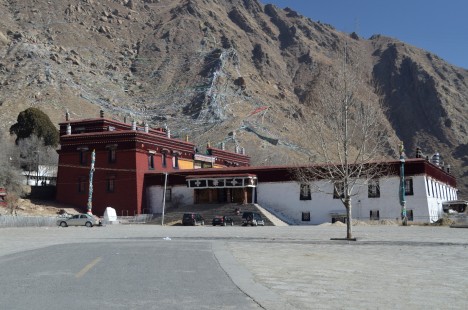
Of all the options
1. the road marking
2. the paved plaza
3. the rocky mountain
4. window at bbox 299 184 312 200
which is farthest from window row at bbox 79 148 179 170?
the road marking

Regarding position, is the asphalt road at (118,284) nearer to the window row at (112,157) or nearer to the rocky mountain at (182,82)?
the window row at (112,157)

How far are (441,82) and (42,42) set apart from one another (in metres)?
129

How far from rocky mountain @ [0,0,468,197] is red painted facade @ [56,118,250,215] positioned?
110 feet

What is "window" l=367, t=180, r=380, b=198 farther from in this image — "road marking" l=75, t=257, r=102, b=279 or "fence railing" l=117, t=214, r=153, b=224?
"road marking" l=75, t=257, r=102, b=279

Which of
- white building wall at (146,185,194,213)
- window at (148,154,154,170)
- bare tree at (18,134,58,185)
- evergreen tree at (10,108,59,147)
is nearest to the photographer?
white building wall at (146,185,194,213)

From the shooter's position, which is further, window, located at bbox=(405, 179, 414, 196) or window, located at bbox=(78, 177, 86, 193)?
window, located at bbox=(78, 177, 86, 193)

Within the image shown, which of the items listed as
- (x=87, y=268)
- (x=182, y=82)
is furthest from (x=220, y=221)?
(x=182, y=82)

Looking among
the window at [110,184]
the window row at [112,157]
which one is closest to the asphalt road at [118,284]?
the window at [110,184]

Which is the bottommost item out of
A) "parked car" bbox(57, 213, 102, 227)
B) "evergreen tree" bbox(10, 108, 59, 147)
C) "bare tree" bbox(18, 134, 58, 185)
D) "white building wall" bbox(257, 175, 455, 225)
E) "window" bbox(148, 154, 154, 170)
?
"parked car" bbox(57, 213, 102, 227)

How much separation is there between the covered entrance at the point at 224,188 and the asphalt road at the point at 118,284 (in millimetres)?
44691

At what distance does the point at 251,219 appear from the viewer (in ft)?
174

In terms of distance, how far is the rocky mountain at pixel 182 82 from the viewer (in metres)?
122

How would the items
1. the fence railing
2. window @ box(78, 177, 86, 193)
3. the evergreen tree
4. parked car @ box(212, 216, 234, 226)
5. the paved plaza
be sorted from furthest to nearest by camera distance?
the evergreen tree → window @ box(78, 177, 86, 193) → the fence railing → parked car @ box(212, 216, 234, 226) → the paved plaza

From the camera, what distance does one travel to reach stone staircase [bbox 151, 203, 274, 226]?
5785 cm
